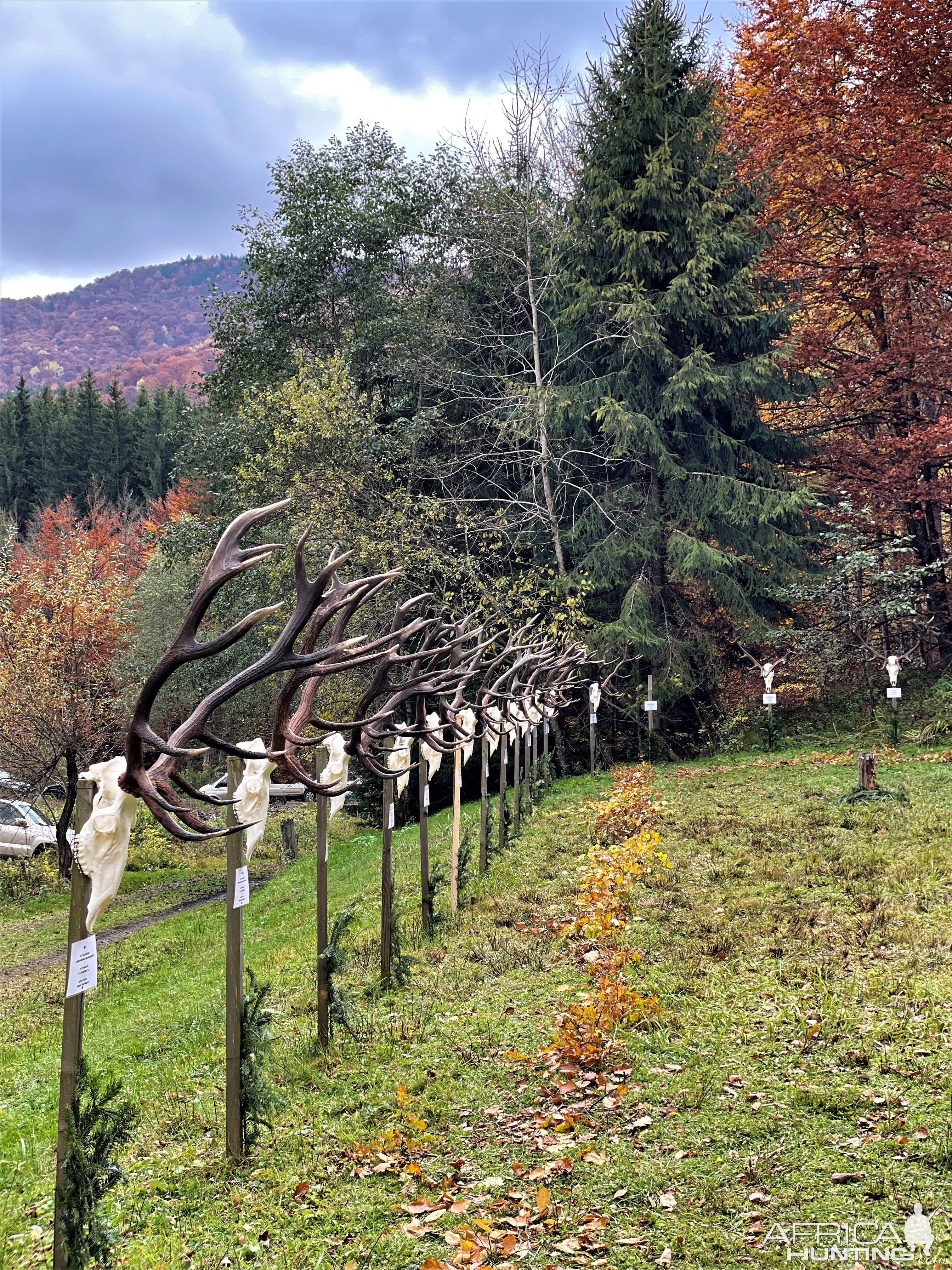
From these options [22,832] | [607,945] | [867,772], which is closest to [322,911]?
[607,945]

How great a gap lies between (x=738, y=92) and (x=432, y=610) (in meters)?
15.3

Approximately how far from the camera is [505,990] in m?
6.98

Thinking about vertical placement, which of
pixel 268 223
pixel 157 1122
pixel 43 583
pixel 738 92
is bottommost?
pixel 157 1122

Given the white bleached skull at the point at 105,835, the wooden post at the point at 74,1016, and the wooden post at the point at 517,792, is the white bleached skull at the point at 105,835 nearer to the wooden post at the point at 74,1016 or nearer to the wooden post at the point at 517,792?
the wooden post at the point at 74,1016

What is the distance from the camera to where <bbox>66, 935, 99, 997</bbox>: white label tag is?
12.2 ft

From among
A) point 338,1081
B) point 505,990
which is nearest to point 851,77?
point 505,990

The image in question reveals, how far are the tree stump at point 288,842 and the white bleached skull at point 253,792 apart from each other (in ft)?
45.4

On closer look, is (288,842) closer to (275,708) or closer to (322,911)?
(322,911)

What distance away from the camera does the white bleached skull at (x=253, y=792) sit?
5.36m

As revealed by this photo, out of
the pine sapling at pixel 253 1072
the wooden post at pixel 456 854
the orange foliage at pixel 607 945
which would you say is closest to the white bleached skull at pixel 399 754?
the wooden post at pixel 456 854

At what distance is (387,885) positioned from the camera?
729 cm

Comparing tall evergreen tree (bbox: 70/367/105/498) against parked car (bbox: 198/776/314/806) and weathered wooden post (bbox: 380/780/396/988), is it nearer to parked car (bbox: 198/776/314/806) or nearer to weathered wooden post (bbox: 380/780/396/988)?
parked car (bbox: 198/776/314/806)

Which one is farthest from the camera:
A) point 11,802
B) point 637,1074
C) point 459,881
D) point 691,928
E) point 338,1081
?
point 11,802

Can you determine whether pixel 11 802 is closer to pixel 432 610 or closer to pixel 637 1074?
pixel 432 610
